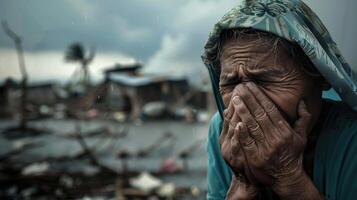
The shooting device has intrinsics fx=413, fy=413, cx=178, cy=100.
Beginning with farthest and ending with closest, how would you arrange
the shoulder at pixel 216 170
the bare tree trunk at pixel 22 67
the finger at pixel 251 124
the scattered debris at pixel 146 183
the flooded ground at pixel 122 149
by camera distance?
the flooded ground at pixel 122 149 < the scattered debris at pixel 146 183 < the bare tree trunk at pixel 22 67 < the shoulder at pixel 216 170 < the finger at pixel 251 124

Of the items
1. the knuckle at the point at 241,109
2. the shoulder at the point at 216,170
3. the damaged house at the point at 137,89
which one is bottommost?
the damaged house at the point at 137,89

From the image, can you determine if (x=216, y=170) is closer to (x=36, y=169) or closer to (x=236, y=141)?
(x=236, y=141)

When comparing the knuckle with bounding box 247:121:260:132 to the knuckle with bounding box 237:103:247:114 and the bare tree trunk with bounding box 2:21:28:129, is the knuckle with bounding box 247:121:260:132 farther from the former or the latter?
the bare tree trunk with bounding box 2:21:28:129

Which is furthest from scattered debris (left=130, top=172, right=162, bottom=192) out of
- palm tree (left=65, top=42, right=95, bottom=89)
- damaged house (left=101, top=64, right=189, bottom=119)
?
palm tree (left=65, top=42, right=95, bottom=89)

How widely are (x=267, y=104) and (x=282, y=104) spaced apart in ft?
0.26

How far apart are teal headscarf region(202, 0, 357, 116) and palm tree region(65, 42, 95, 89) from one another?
22.3 ft

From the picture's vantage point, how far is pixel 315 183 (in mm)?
1509

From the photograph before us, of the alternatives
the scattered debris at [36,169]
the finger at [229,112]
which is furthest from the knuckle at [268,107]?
the scattered debris at [36,169]

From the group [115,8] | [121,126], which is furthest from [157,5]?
[121,126]

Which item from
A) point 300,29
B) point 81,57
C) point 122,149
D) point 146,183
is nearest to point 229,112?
point 300,29

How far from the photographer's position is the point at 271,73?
1.37 meters

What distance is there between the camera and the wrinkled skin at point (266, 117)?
129 centimetres

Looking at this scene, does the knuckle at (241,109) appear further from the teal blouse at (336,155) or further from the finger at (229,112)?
the teal blouse at (336,155)

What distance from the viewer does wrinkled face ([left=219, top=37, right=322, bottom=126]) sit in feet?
4.48
